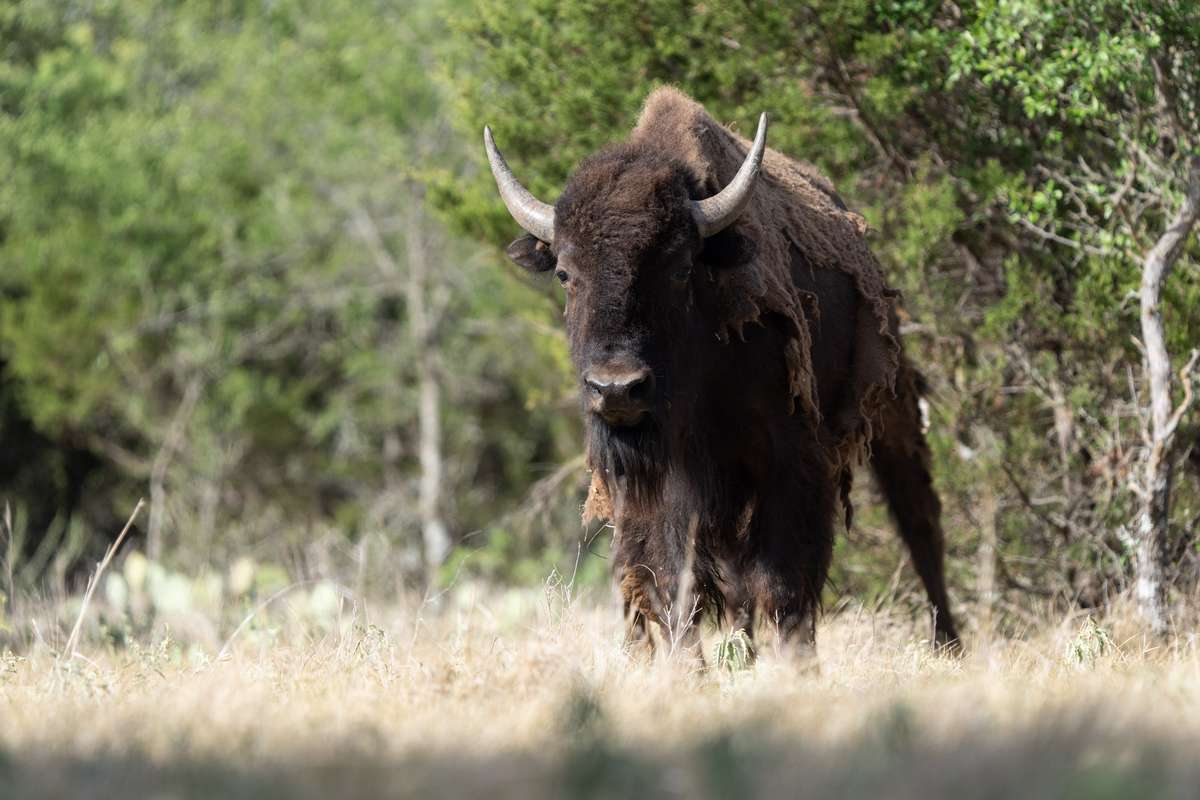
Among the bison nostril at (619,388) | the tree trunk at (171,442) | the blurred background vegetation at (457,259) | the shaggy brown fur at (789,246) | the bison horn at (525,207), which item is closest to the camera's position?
the bison nostril at (619,388)

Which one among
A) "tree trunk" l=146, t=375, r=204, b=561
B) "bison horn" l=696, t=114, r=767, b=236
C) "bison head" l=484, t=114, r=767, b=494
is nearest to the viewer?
"bison head" l=484, t=114, r=767, b=494

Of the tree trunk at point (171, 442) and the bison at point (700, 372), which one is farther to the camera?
the tree trunk at point (171, 442)

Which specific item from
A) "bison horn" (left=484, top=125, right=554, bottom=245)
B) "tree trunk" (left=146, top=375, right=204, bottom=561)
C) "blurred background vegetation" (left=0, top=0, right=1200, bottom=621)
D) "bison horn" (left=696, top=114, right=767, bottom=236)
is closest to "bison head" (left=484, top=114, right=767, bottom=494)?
"bison horn" (left=696, top=114, right=767, bottom=236)

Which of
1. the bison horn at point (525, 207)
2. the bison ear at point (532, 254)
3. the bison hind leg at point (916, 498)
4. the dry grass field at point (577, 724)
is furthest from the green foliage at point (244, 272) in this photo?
the dry grass field at point (577, 724)

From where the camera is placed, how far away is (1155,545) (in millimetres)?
7969

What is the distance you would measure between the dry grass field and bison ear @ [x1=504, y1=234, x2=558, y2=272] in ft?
5.24

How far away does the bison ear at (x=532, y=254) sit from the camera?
276 inches

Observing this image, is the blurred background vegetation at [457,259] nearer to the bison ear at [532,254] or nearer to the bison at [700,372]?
the bison at [700,372]

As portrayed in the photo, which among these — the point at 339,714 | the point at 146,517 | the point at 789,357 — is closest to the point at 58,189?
the point at 146,517

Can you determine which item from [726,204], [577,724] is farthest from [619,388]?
[577,724]

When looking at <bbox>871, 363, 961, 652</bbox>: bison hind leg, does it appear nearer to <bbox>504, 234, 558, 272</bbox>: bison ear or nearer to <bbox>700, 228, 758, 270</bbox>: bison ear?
<bbox>700, 228, 758, 270</bbox>: bison ear

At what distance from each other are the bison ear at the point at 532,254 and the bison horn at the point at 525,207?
0.05m

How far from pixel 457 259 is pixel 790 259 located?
59.8 feet

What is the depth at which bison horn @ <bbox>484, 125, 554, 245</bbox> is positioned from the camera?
22.6ft
